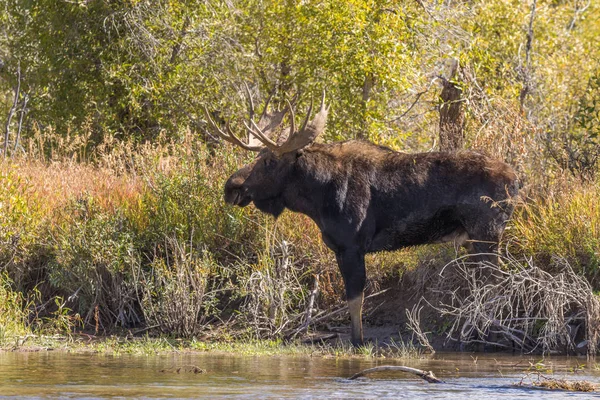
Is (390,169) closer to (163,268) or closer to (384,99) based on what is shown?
(163,268)

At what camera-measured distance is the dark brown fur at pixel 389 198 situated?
Result: 11.3m

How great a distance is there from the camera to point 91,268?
1259cm

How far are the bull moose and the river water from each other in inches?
51.3

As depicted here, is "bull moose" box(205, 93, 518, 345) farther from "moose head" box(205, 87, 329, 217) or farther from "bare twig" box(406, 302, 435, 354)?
"bare twig" box(406, 302, 435, 354)

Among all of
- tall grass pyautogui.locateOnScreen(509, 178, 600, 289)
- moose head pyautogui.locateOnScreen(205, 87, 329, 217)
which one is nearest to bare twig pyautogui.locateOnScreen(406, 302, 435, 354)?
tall grass pyautogui.locateOnScreen(509, 178, 600, 289)

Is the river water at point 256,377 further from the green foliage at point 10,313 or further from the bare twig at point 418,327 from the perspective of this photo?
the green foliage at point 10,313

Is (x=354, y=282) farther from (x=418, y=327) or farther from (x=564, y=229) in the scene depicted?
(x=564, y=229)

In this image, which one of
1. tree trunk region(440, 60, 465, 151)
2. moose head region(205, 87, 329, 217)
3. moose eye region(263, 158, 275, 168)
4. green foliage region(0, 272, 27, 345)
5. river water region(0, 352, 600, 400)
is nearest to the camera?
river water region(0, 352, 600, 400)

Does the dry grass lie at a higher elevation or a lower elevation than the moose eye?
lower

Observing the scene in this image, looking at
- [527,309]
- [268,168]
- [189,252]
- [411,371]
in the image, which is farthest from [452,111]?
[411,371]

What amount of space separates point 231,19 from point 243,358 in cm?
1061

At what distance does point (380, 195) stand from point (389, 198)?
10 centimetres

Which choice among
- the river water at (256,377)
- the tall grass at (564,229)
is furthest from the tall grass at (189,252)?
the river water at (256,377)

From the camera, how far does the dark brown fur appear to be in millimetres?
11320
